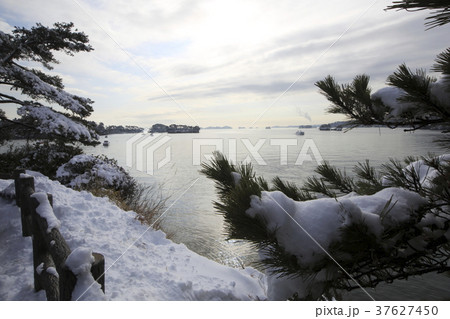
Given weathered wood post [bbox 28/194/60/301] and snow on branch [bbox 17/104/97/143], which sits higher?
snow on branch [bbox 17/104/97/143]

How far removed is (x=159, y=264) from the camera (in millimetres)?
4242

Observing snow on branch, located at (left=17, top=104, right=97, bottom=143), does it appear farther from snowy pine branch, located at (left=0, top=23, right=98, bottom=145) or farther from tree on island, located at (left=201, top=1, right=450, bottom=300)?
tree on island, located at (left=201, top=1, right=450, bottom=300)

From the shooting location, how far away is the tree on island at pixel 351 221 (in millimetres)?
1258

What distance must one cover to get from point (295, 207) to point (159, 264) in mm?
3504

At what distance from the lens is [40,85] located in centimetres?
605

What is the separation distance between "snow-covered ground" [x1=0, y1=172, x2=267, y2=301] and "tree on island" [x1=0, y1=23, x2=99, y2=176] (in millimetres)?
1522

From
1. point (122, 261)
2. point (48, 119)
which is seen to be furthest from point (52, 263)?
point (48, 119)

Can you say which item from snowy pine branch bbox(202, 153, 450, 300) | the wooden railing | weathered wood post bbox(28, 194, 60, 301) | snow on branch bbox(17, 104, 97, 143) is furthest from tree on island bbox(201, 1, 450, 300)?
snow on branch bbox(17, 104, 97, 143)

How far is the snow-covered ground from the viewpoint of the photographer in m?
3.33

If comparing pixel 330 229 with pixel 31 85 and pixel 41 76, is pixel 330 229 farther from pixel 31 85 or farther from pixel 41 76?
pixel 41 76

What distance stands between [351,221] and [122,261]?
143 inches

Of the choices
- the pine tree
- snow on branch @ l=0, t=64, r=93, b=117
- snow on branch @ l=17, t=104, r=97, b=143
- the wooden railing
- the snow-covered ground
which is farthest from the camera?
snow on branch @ l=17, t=104, r=97, b=143
